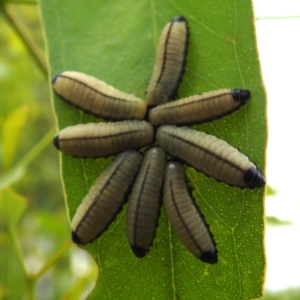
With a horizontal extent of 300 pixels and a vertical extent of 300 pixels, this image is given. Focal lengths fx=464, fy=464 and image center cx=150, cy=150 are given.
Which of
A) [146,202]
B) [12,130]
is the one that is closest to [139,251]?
[146,202]

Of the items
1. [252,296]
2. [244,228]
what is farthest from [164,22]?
[252,296]

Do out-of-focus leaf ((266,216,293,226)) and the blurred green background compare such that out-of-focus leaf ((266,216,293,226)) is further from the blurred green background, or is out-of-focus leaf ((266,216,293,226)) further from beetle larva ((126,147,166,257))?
beetle larva ((126,147,166,257))

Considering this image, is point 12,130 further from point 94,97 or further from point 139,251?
point 139,251

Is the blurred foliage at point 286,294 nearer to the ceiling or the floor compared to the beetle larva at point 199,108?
nearer to the floor

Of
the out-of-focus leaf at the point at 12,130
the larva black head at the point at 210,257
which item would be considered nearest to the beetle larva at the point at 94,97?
the out-of-focus leaf at the point at 12,130

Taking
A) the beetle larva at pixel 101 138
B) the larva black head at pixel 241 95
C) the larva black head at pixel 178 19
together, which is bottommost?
the beetle larva at pixel 101 138

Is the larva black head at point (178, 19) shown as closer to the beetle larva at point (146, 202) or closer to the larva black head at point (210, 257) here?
the beetle larva at point (146, 202)
